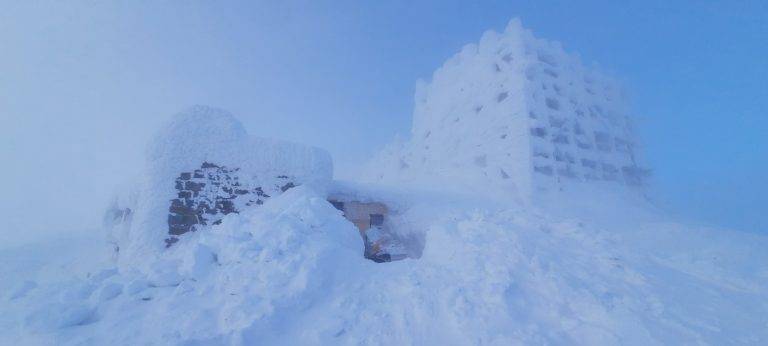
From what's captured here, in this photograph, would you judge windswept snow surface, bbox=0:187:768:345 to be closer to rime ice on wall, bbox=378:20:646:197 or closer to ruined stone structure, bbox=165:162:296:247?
ruined stone structure, bbox=165:162:296:247

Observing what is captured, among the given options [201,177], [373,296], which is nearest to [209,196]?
[201,177]

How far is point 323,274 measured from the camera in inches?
165

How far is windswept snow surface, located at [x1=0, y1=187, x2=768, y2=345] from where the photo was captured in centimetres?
333

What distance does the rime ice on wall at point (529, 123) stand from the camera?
44.5ft

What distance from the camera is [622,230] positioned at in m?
10.4

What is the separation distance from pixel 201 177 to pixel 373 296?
5.03 meters

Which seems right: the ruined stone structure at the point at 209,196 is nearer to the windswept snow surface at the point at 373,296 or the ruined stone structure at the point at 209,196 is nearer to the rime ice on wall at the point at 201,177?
the rime ice on wall at the point at 201,177

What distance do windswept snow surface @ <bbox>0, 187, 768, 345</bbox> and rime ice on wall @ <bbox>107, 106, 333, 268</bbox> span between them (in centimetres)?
184

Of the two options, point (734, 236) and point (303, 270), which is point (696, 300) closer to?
point (303, 270)

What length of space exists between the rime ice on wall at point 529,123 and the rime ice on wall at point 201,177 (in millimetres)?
8923

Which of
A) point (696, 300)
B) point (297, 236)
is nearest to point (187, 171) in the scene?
point (297, 236)

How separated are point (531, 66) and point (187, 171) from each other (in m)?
14.5

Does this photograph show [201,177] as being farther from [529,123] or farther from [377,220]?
[529,123]

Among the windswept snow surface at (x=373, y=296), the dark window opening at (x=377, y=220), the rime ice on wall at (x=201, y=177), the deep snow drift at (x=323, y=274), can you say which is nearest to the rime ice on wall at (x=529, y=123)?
the deep snow drift at (x=323, y=274)
